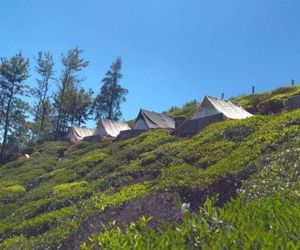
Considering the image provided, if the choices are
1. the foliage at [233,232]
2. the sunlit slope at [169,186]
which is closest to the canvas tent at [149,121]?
the sunlit slope at [169,186]

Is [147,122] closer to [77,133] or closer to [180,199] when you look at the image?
[77,133]

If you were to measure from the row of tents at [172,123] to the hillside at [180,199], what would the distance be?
3446 millimetres

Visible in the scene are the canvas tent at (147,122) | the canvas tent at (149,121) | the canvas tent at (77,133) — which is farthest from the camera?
the canvas tent at (77,133)

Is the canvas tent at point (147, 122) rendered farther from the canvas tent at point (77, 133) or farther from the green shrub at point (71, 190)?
the green shrub at point (71, 190)

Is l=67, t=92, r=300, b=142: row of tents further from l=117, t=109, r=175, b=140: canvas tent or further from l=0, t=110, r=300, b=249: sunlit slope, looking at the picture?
l=0, t=110, r=300, b=249: sunlit slope

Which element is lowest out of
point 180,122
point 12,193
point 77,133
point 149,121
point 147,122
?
point 12,193

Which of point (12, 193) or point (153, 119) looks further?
point (153, 119)

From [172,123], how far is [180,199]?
37.9 metres

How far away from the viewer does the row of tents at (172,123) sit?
93.0 ft

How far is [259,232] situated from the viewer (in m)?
4.03

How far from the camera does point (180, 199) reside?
927 cm

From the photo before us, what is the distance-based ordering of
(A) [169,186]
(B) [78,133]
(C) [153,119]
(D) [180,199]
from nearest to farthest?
(D) [180,199] < (A) [169,186] < (C) [153,119] < (B) [78,133]

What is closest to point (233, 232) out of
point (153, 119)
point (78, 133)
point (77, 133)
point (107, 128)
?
point (153, 119)

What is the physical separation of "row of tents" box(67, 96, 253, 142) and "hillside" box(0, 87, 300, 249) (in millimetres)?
3446
